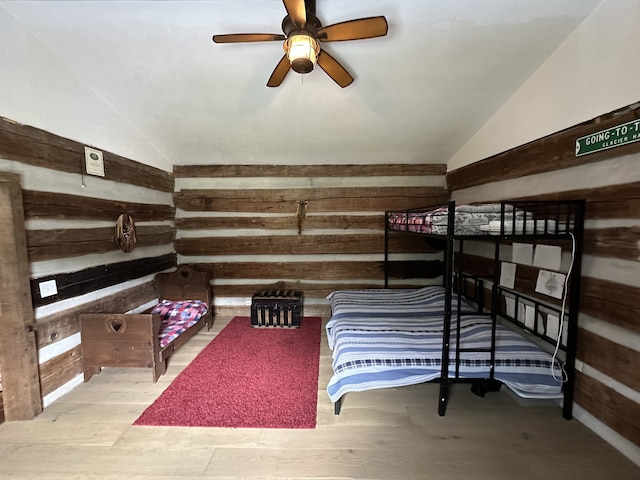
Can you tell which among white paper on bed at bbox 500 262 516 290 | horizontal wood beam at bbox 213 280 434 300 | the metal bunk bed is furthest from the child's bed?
white paper on bed at bbox 500 262 516 290

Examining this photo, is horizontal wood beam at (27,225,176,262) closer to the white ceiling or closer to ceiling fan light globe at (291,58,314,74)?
the white ceiling

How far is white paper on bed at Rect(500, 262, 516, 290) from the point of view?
2.36 meters

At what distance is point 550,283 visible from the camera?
2.03 metres

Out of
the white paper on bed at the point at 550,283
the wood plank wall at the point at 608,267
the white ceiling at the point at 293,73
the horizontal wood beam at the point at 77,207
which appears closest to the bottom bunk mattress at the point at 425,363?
the wood plank wall at the point at 608,267

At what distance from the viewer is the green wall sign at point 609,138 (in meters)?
1.48

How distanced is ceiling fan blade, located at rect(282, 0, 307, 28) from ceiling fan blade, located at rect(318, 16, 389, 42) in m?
0.12

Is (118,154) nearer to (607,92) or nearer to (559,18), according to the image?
(559,18)

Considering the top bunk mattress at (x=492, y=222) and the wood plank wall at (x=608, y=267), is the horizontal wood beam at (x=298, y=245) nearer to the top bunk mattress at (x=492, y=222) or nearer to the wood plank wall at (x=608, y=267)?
the top bunk mattress at (x=492, y=222)

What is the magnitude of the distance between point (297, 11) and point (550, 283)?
243 cm

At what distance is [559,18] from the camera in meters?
1.74

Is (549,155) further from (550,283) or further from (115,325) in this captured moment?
(115,325)

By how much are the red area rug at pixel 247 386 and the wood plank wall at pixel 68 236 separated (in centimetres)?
90

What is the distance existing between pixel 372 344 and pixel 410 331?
0.42 m

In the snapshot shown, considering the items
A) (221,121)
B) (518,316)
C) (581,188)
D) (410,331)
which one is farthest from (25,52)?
(518,316)
